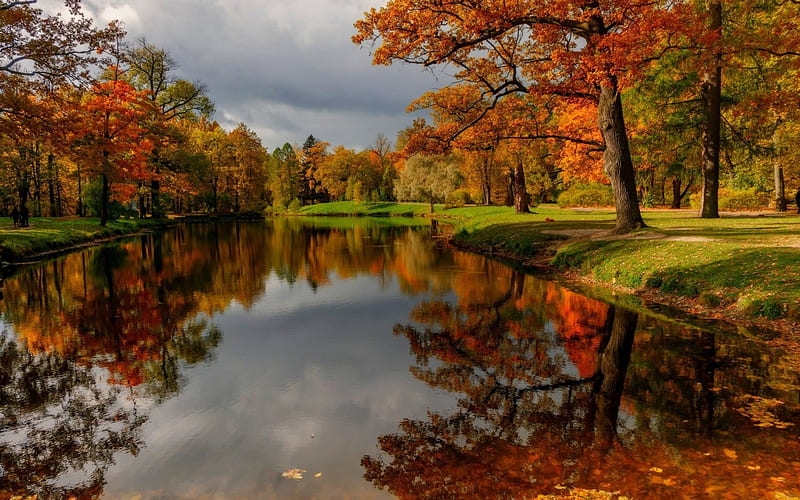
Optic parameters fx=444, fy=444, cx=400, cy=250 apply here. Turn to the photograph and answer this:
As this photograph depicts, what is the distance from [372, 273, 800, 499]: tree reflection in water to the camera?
185 inches

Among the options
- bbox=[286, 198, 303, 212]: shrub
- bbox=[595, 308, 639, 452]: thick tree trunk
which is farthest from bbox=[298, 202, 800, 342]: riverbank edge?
bbox=[286, 198, 303, 212]: shrub

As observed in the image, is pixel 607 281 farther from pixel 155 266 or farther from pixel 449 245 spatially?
pixel 155 266

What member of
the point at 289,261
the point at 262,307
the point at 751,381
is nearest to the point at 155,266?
the point at 289,261

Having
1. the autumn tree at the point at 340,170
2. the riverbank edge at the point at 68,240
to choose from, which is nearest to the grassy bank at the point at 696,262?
the riverbank edge at the point at 68,240

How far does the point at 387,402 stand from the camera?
6.95 metres

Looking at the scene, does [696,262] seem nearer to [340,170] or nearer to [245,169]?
[245,169]

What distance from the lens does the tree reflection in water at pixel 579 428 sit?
4699 millimetres

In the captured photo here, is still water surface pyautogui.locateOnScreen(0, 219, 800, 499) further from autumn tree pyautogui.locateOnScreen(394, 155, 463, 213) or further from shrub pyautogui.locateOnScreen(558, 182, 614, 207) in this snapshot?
autumn tree pyautogui.locateOnScreen(394, 155, 463, 213)

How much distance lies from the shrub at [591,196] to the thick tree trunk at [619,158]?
112 feet

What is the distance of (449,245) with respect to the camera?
28641 mm

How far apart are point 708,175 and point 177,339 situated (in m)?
25.2

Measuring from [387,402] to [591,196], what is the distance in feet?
164

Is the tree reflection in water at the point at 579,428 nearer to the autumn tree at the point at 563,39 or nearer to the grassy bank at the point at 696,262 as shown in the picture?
the grassy bank at the point at 696,262

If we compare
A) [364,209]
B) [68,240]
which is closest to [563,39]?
[68,240]
